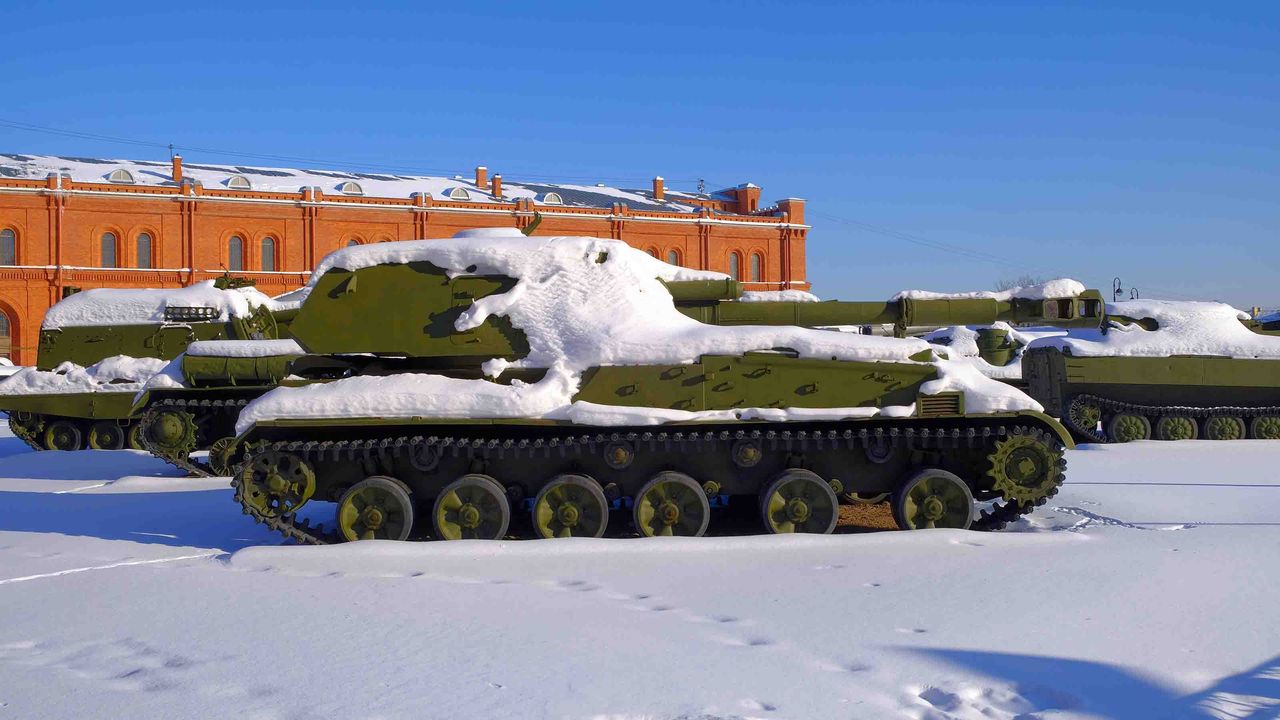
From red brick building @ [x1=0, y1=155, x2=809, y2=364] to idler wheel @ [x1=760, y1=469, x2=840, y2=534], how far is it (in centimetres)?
3883

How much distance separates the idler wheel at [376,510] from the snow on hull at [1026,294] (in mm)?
4912

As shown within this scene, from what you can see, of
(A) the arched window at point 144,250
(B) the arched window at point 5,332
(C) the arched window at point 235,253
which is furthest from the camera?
(C) the arched window at point 235,253

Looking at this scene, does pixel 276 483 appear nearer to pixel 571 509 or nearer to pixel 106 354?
pixel 571 509

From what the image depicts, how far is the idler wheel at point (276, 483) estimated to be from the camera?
8.30 meters

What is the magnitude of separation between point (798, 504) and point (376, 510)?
364 cm

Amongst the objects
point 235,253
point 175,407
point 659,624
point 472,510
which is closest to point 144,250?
point 235,253

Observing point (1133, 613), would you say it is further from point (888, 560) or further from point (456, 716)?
point (456, 716)

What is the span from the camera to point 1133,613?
6.05 metres

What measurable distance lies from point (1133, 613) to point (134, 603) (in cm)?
647

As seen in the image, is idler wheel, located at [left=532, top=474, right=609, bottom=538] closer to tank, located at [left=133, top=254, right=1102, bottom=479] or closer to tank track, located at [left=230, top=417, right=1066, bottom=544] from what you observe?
tank track, located at [left=230, top=417, right=1066, bottom=544]

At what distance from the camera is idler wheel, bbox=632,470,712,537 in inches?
337

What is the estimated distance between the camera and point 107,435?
59.6 feet

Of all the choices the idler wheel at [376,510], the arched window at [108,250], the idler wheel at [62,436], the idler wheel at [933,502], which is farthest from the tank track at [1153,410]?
the arched window at [108,250]

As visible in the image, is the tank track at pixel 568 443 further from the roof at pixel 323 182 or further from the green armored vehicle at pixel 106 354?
the roof at pixel 323 182
